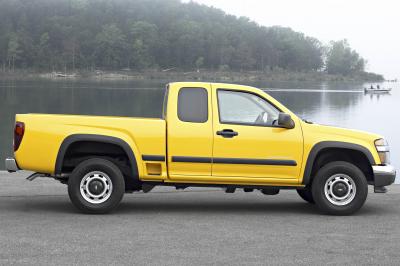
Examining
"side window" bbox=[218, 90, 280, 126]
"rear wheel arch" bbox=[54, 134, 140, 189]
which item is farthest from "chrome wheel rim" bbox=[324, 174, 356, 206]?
"rear wheel arch" bbox=[54, 134, 140, 189]

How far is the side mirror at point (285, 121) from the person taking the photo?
886 cm

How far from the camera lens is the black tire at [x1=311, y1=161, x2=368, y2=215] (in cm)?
908

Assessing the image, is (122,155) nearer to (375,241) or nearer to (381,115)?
(375,241)

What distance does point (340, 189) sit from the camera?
30.1 ft

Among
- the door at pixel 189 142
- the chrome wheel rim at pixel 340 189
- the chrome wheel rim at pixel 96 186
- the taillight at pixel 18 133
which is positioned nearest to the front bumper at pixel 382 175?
the chrome wheel rim at pixel 340 189

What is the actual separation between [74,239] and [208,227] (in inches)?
60.3

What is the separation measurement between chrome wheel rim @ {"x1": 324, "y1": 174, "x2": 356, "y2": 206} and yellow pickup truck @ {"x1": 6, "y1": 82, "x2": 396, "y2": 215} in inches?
0.5

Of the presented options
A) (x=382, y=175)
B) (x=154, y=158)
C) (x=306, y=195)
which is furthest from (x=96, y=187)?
(x=382, y=175)

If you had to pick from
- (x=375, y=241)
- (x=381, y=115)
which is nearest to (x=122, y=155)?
(x=375, y=241)

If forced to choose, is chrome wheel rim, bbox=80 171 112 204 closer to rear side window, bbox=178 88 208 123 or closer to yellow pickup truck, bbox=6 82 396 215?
yellow pickup truck, bbox=6 82 396 215

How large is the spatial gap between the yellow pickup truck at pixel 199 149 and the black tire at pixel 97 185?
0.01m

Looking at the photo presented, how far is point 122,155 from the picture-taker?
30.5 ft

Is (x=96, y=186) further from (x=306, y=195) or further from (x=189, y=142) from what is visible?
(x=306, y=195)

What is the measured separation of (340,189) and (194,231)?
92.3 inches
